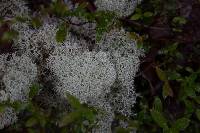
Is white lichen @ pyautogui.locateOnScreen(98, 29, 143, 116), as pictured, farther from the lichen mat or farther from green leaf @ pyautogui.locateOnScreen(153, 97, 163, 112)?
green leaf @ pyautogui.locateOnScreen(153, 97, 163, 112)

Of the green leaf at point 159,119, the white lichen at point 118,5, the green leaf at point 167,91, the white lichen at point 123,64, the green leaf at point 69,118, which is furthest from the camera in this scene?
the white lichen at point 118,5

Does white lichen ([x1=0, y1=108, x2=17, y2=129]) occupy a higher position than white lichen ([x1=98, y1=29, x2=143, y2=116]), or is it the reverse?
white lichen ([x1=98, y1=29, x2=143, y2=116])

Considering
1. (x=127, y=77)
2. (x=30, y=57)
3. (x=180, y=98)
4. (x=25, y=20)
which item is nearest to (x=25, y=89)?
(x=30, y=57)

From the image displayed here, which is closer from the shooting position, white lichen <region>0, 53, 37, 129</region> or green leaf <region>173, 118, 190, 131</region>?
green leaf <region>173, 118, 190, 131</region>

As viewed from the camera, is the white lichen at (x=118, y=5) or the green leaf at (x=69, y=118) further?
the white lichen at (x=118, y=5)

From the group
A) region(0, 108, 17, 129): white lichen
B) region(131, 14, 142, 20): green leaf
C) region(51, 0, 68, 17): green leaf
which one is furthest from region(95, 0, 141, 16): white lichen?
region(0, 108, 17, 129): white lichen

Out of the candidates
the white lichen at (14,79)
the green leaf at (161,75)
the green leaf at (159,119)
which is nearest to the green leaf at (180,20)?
the green leaf at (161,75)

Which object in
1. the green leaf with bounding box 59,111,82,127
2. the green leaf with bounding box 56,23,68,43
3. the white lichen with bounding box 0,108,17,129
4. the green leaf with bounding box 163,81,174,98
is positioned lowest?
the white lichen with bounding box 0,108,17,129

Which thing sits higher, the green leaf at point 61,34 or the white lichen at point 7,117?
the green leaf at point 61,34

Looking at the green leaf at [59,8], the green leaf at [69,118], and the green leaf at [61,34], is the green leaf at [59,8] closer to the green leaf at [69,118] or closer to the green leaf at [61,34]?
the green leaf at [61,34]
